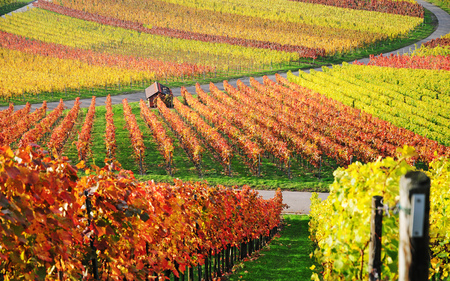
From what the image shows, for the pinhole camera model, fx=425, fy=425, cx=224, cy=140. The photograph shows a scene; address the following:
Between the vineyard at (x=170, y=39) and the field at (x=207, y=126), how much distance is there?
14.4 inches

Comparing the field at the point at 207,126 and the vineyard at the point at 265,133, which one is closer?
the field at the point at 207,126

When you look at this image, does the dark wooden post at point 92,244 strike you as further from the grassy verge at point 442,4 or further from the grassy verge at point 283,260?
the grassy verge at point 442,4

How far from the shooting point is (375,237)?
3.76 metres

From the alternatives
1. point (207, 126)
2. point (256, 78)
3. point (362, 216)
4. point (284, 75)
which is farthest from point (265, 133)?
point (284, 75)

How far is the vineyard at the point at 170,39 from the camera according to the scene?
52.9 metres

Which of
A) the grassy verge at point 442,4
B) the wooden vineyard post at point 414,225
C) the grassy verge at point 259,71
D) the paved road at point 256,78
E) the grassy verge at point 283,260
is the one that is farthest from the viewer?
the grassy verge at point 442,4

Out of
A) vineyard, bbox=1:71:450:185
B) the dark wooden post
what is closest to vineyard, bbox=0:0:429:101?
vineyard, bbox=1:71:450:185

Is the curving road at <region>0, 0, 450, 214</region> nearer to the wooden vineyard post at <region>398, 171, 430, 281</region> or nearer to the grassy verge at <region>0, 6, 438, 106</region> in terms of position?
the grassy verge at <region>0, 6, 438, 106</region>

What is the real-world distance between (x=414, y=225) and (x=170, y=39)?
74.7 m

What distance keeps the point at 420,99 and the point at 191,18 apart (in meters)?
58.6

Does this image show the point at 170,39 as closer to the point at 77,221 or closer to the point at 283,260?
the point at 283,260

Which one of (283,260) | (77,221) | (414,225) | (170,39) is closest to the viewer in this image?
(414,225)

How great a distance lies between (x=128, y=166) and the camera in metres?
26.7

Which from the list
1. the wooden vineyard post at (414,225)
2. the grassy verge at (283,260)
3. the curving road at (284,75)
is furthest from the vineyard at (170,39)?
the wooden vineyard post at (414,225)
